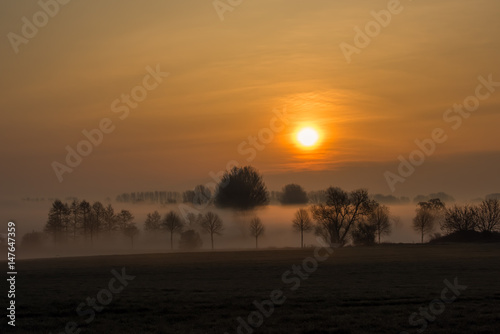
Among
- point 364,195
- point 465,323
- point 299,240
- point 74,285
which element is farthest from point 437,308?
point 299,240

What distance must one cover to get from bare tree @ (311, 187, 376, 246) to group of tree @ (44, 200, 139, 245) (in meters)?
57.1

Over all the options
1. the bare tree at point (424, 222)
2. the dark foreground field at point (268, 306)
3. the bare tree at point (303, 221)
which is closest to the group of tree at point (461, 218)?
the bare tree at point (424, 222)

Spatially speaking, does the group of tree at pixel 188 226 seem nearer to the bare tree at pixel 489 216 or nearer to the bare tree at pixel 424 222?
the bare tree at pixel 424 222

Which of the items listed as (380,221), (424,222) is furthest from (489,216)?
(380,221)

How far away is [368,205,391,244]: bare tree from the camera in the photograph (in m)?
141

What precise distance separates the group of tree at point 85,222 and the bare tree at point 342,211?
187 feet

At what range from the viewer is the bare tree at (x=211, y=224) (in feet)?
486

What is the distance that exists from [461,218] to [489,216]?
29.4 feet

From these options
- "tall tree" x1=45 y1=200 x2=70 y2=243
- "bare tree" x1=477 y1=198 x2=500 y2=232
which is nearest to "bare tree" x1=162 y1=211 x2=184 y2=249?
"tall tree" x1=45 y1=200 x2=70 y2=243

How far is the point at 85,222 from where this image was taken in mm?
153875

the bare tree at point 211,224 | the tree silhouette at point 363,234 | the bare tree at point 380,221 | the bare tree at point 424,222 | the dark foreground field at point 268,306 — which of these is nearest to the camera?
the dark foreground field at point 268,306

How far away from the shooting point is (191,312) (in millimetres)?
25812

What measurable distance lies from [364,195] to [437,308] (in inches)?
4324

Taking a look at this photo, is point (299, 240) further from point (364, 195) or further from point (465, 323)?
point (465, 323)
